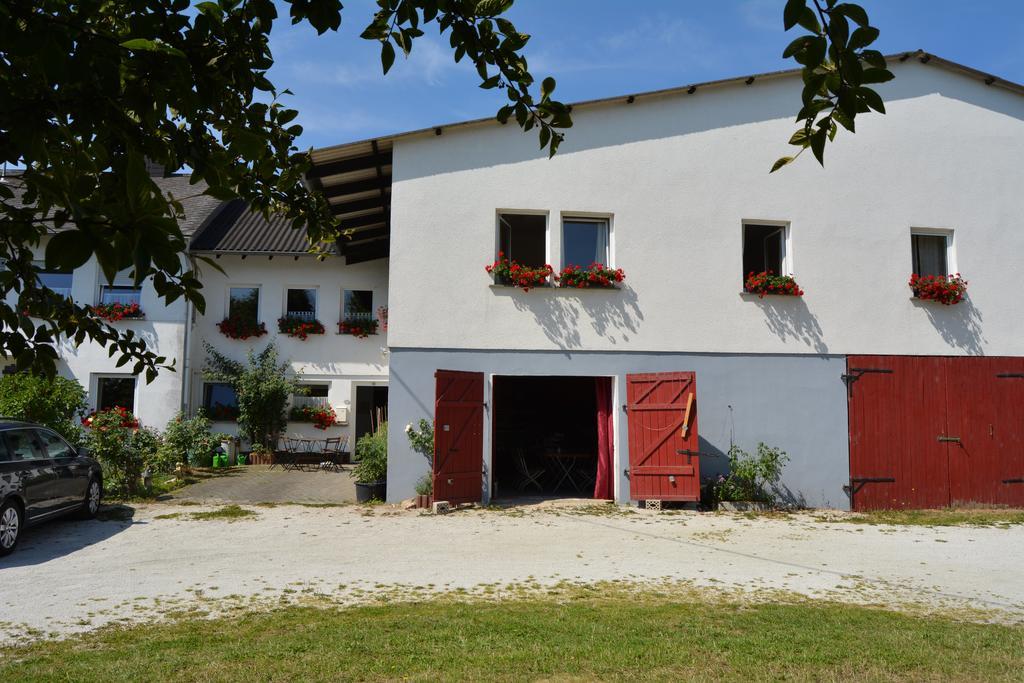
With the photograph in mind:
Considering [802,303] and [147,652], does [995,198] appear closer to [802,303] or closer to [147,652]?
[802,303]

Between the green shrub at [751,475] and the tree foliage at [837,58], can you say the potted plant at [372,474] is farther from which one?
the tree foliage at [837,58]

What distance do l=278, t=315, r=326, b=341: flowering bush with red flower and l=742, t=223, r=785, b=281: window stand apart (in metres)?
10.4

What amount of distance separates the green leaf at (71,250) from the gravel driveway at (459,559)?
5.24 m

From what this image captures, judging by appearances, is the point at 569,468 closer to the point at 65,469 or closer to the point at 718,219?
the point at 718,219

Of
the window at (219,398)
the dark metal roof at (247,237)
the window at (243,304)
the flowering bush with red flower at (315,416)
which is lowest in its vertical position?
the flowering bush with red flower at (315,416)

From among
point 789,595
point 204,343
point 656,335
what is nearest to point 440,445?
point 656,335

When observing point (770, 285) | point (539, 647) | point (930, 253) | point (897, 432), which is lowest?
point (539, 647)

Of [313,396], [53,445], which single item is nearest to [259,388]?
[313,396]

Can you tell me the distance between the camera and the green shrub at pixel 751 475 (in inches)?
453

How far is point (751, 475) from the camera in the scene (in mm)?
11516

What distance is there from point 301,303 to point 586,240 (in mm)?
9168

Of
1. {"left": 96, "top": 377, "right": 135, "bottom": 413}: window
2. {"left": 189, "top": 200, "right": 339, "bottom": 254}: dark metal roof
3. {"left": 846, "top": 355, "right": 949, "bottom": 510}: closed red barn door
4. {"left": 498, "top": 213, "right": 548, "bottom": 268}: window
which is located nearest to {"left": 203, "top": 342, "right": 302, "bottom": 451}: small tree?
{"left": 96, "top": 377, "right": 135, "bottom": 413}: window

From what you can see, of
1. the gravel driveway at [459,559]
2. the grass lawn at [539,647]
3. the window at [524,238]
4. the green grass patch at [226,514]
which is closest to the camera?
the grass lawn at [539,647]

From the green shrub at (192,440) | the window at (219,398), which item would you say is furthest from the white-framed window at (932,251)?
the window at (219,398)
